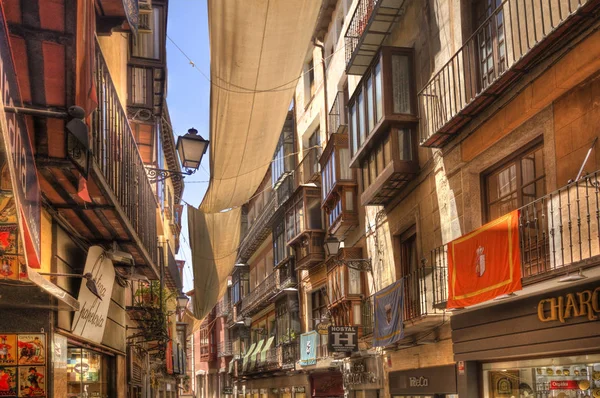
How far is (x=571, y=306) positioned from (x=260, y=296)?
26.5m

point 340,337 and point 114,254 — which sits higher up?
point 114,254

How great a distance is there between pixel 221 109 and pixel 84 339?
11.2ft

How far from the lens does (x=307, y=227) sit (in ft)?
81.4

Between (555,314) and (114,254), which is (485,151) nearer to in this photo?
(555,314)

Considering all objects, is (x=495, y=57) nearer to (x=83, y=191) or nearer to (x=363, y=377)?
(x=83, y=191)

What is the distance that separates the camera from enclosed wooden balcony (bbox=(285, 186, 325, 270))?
2438 cm

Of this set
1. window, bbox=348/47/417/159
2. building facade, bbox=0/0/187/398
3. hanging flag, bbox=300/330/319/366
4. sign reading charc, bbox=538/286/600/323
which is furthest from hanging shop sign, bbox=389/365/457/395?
hanging flag, bbox=300/330/319/366

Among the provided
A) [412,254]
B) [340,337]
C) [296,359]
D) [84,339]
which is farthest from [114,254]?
[296,359]

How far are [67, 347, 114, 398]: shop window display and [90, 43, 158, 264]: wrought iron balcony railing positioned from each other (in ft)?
5.91

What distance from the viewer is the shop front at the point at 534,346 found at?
8258 millimetres

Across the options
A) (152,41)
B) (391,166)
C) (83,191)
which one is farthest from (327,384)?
(83,191)

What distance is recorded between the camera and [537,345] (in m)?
9.15

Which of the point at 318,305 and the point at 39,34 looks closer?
the point at 39,34

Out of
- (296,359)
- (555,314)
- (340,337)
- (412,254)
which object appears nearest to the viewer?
(555,314)
